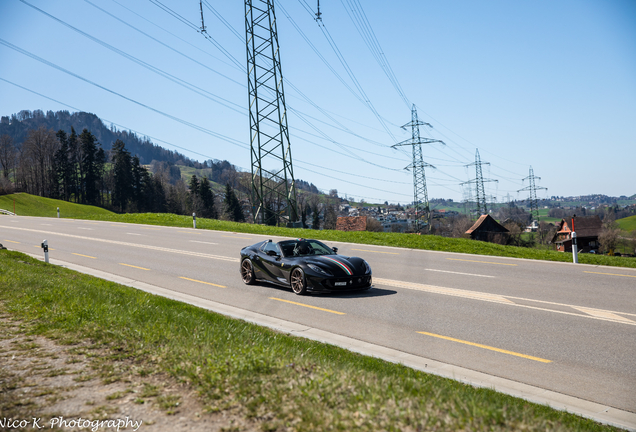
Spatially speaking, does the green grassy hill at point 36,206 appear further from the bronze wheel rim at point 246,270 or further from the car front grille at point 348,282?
the car front grille at point 348,282

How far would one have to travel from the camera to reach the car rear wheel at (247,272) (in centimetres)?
1223

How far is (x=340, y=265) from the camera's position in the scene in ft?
34.7

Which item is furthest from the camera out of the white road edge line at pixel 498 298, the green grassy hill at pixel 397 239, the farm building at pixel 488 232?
the farm building at pixel 488 232

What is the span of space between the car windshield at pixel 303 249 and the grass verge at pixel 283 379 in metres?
4.29

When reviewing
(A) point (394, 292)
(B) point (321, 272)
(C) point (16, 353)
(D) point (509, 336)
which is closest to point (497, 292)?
(A) point (394, 292)

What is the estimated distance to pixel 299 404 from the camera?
3.48 meters

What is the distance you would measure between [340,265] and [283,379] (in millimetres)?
6633

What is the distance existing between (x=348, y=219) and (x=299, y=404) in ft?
282

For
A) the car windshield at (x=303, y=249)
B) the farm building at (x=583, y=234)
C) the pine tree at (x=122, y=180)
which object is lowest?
the farm building at (x=583, y=234)

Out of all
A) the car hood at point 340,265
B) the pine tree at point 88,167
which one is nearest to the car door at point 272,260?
the car hood at point 340,265

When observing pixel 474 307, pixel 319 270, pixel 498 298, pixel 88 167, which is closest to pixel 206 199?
pixel 88 167

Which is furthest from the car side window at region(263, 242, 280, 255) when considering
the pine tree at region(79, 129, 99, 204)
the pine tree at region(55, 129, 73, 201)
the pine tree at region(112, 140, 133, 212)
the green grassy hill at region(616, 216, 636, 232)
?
the green grassy hill at region(616, 216, 636, 232)

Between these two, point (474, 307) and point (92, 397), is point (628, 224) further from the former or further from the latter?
point (92, 397)

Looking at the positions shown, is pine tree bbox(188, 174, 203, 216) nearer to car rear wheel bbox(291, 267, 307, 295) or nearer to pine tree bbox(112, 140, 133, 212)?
pine tree bbox(112, 140, 133, 212)
